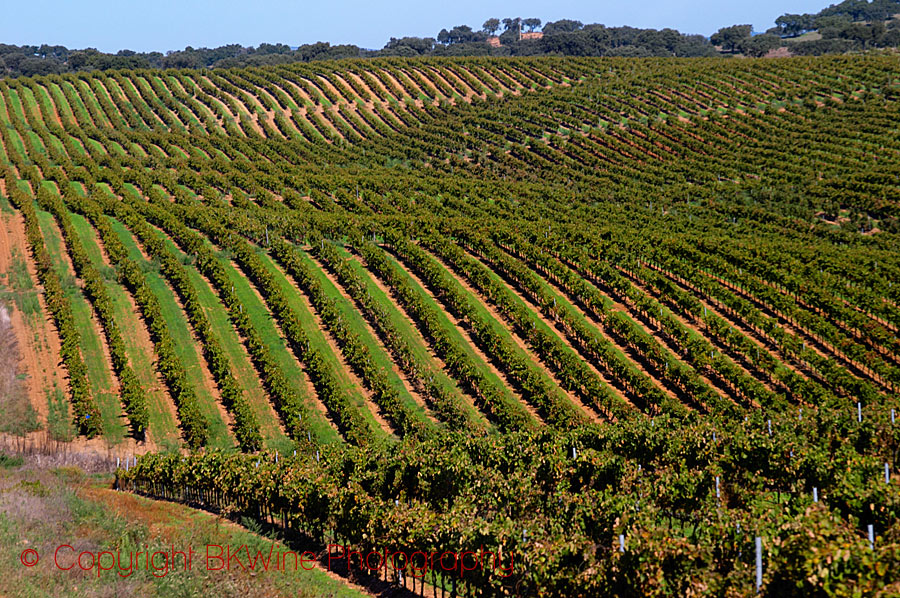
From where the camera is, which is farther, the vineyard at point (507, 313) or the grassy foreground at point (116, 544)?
the vineyard at point (507, 313)

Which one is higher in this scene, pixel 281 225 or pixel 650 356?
pixel 281 225

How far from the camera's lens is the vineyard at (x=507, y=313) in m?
23.1

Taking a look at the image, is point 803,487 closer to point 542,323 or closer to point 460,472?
point 460,472

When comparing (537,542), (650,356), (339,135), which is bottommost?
(650,356)

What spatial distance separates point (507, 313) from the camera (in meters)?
57.8

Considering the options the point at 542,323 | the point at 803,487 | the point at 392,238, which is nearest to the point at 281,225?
the point at 392,238

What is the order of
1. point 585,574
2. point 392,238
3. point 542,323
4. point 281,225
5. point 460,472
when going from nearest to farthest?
point 585,574, point 460,472, point 542,323, point 392,238, point 281,225

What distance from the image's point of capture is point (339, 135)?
12694 cm

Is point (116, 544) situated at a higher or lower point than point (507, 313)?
higher

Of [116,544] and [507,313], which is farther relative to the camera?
[507,313]

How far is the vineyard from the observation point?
23.1m

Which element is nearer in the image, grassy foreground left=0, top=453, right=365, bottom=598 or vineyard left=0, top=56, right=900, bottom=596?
grassy foreground left=0, top=453, right=365, bottom=598

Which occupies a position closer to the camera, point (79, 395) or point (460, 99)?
point (79, 395)

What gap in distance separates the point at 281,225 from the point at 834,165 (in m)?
70.5
